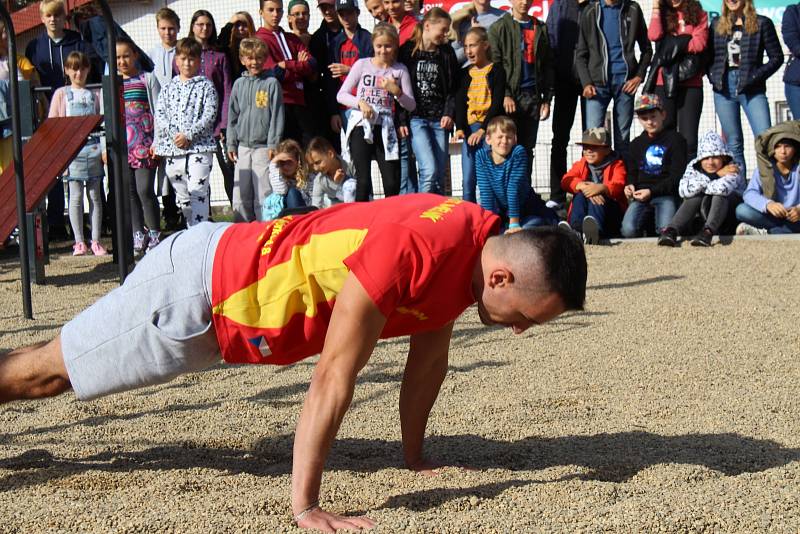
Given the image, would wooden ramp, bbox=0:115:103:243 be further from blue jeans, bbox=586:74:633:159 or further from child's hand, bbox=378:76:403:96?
blue jeans, bbox=586:74:633:159

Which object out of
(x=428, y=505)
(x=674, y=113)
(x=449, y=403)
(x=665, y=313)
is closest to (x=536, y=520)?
(x=428, y=505)

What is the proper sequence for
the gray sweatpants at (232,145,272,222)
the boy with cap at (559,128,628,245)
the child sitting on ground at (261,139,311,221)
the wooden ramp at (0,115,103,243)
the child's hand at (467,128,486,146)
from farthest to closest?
the boy with cap at (559,128,628,245)
the child's hand at (467,128,486,146)
the gray sweatpants at (232,145,272,222)
the child sitting on ground at (261,139,311,221)
the wooden ramp at (0,115,103,243)

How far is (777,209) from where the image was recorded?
870cm

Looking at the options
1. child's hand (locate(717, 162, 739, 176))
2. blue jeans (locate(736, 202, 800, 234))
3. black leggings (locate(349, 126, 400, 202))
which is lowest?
blue jeans (locate(736, 202, 800, 234))

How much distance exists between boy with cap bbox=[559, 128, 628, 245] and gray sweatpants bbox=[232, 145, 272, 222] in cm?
255

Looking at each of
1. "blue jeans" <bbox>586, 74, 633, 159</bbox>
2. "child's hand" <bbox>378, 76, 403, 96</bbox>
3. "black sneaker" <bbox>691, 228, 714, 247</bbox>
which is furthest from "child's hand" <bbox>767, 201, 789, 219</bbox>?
"child's hand" <bbox>378, 76, 403, 96</bbox>

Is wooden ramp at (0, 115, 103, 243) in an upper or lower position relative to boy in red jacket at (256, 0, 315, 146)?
lower

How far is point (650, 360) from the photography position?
5.21 m

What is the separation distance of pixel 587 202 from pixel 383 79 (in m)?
2.03

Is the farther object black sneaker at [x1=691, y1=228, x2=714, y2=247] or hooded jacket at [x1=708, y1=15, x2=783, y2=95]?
hooded jacket at [x1=708, y1=15, x2=783, y2=95]

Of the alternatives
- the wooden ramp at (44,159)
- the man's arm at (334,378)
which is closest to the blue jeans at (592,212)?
the wooden ramp at (44,159)

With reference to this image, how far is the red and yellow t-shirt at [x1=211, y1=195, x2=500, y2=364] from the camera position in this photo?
2.81 meters

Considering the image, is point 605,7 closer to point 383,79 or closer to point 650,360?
point 383,79

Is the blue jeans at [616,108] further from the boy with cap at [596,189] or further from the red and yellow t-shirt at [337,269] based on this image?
the red and yellow t-shirt at [337,269]
